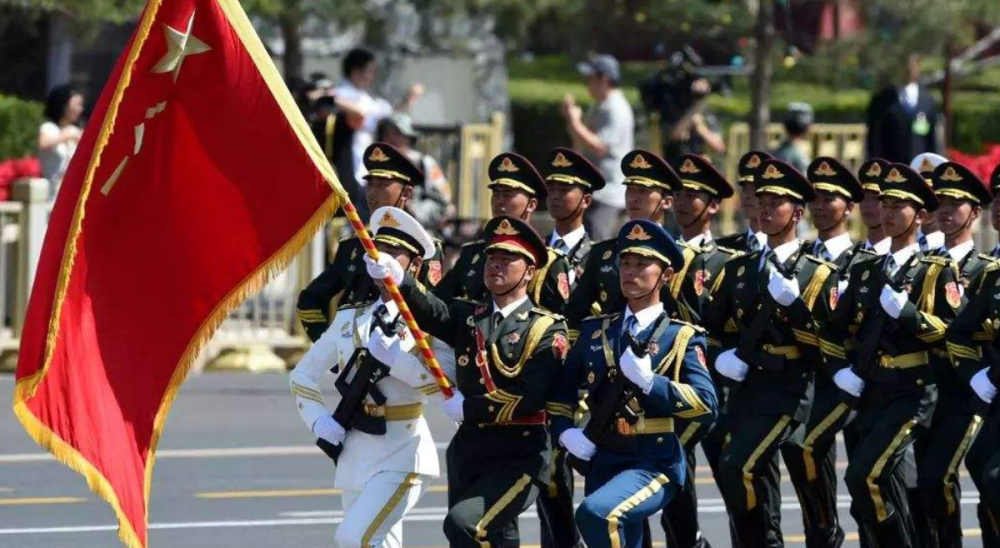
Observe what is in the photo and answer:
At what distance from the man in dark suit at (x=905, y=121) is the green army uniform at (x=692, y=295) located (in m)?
7.91

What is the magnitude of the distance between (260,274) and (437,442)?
225 inches

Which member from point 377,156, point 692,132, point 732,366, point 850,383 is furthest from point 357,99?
point 850,383

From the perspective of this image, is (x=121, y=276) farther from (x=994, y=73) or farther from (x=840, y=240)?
(x=994, y=73)

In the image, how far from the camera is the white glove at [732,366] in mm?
11906

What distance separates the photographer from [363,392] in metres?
10.6

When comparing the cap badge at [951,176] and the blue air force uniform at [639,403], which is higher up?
the cap badge at [951,176]

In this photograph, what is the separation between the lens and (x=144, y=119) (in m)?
10.3

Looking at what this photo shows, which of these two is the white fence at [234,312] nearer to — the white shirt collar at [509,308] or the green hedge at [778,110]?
the white shirt collar at [509,308]

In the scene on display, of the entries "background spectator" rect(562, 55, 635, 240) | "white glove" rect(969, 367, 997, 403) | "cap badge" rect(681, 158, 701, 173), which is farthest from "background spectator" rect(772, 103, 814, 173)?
"white glove" rect(969, 367, 997, 403)

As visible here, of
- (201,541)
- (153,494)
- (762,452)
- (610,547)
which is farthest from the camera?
(153,494)

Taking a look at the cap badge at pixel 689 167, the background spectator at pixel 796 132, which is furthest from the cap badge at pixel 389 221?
the background spectator at pixel 796 132

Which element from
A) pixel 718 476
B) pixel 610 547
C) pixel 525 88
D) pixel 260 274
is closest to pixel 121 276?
pixel 260 274

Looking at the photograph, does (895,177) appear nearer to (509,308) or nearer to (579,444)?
(509,308)

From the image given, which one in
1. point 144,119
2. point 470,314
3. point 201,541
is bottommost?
point 201,541
